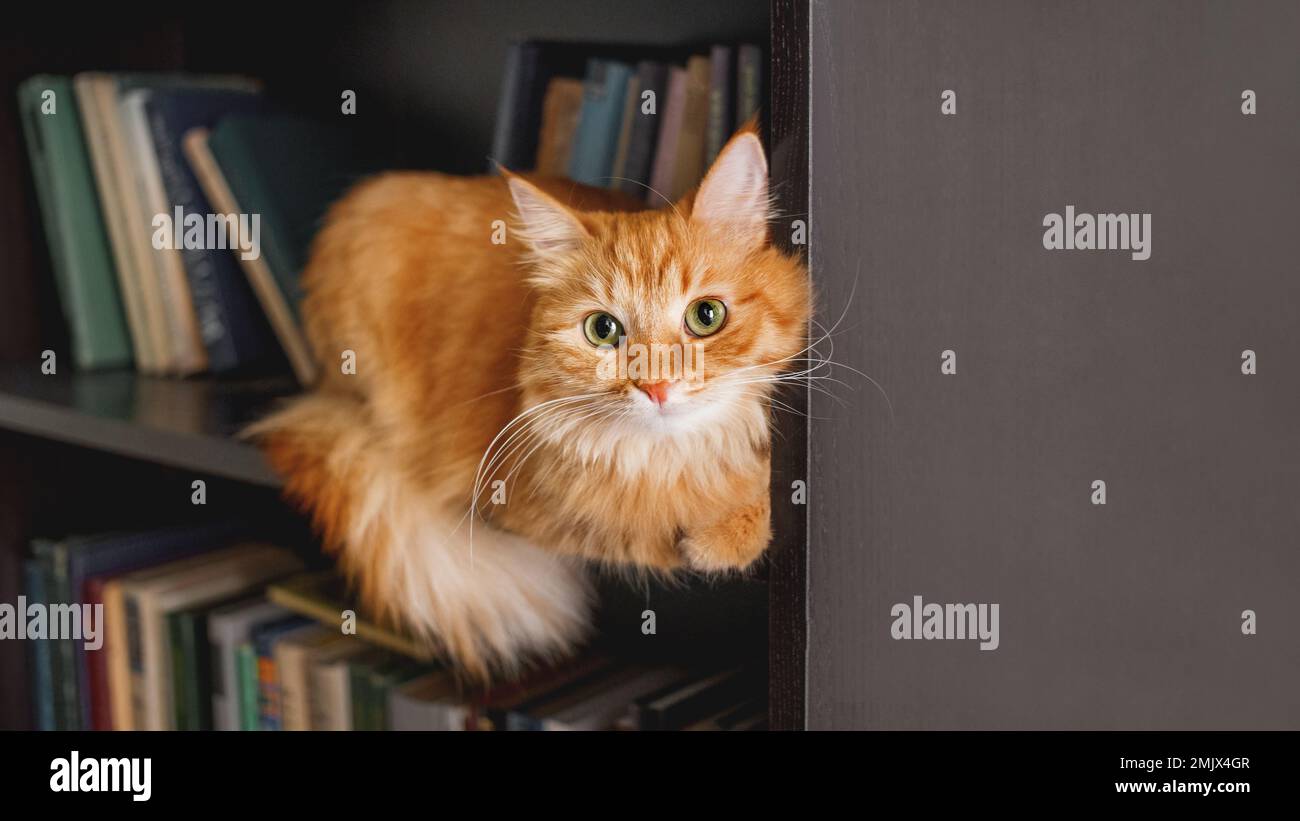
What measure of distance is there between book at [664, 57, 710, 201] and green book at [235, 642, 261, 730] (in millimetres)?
760

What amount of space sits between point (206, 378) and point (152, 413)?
0.77ft

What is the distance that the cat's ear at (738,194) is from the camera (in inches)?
26.8

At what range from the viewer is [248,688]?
1.26 metres

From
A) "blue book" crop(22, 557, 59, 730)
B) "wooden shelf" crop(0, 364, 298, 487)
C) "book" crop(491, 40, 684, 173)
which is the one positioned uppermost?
"book" crop(491, 40, 684, 173)

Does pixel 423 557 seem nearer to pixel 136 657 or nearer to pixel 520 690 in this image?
pixel 520 690

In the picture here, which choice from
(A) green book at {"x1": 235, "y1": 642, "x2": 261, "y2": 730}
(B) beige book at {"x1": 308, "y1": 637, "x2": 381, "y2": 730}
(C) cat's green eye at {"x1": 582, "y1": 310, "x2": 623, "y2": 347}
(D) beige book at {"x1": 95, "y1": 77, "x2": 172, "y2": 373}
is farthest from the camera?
(D) beige book at {"x1": 95, "y1": 77, "x2": 172, "y2": 373}

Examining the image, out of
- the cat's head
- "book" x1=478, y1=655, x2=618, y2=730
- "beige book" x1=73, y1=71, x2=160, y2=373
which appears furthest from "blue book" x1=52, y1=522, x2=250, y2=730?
the cat's head

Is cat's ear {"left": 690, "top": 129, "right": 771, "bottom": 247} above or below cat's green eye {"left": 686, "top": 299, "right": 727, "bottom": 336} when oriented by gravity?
above

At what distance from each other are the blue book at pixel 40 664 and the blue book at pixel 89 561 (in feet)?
0.11

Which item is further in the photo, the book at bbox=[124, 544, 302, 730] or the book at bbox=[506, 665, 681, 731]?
the book at bbox=[124, 544, 302, 730]

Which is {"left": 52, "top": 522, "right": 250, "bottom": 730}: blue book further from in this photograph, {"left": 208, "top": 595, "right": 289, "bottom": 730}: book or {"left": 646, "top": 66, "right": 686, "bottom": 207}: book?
{"left": 646, "top": 66, "right": 686, "bottom": 207}: book

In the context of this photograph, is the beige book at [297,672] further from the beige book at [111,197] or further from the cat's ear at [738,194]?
the cat's ear at [738,194]

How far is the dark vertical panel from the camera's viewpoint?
2.16ft

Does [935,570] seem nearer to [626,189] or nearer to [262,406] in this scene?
[626,189]
